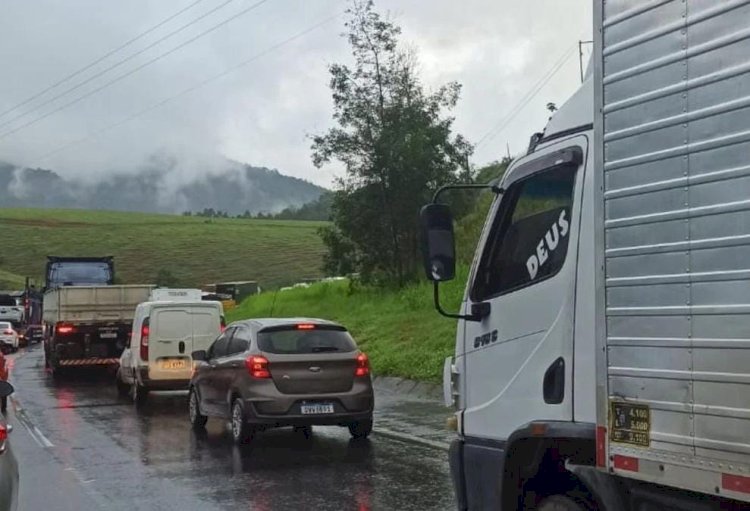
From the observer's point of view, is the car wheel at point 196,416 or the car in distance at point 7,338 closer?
the car wheel at point 196,416

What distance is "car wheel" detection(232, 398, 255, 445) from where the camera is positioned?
12.4 metres

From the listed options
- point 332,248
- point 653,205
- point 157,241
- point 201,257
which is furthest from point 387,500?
point 157,241

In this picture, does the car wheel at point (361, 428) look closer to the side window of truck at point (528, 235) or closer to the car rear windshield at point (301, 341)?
the car rear windshield at point (301, 341)

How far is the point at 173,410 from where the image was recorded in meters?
17.4

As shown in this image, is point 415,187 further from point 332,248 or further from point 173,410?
point 173,410

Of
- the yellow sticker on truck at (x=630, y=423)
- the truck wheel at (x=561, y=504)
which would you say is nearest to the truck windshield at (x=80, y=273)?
the truck wheel at (x=561, y=504)

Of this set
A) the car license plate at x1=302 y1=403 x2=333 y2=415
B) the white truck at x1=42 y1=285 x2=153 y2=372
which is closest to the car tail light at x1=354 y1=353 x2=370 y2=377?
the car license plate at x1=302 y1=403 x2=333 y2=415

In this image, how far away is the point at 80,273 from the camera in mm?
32219

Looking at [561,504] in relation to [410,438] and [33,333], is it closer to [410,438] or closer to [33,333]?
[410,438]

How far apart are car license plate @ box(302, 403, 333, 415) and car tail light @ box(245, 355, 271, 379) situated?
603 millimetres

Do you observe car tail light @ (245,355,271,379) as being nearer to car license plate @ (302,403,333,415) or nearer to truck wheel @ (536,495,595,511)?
car license plate @ (302,403,333,415)

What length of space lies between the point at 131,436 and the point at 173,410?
11.8 feet

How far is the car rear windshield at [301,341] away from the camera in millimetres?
12586

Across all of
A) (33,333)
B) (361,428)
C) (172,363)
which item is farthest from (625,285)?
(33,333)
